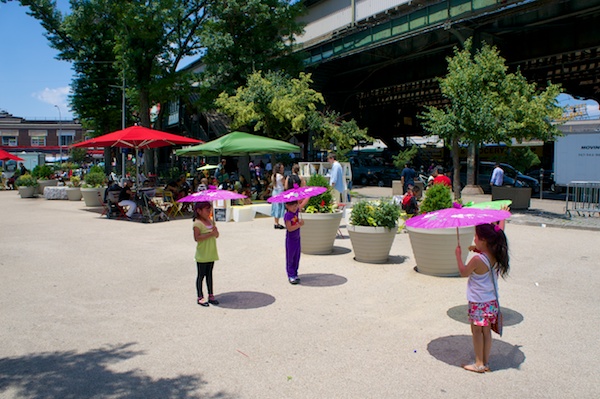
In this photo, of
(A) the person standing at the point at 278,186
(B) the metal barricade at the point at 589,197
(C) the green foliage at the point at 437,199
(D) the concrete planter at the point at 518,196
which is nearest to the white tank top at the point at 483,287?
(C) the green foliage at the point at 437,199

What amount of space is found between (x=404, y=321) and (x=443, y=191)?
3.51 m

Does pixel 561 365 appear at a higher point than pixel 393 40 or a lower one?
lower

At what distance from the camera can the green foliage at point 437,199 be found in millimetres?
8211

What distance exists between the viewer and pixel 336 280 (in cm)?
724

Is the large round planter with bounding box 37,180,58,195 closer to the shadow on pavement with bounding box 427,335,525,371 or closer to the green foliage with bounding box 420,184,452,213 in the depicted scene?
the green foliage with bounding box 420,184,452,213

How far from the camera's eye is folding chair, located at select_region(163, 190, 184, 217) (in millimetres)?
14930

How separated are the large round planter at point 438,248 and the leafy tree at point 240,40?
1976 cm

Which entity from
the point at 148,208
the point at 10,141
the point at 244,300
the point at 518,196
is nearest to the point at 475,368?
the point at 244,300

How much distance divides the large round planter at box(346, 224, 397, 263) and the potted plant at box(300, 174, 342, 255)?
685 mm

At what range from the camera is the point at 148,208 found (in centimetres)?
1408

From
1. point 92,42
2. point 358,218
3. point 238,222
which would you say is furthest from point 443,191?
point 92,42

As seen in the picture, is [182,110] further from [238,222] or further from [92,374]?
[92,374]

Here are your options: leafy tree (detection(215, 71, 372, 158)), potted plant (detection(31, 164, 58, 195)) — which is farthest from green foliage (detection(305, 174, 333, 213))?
potted plant (detection(31, 164, 58, 195))

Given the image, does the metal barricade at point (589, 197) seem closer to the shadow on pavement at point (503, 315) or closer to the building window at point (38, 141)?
the shadow on pavement at point (503, 315)
